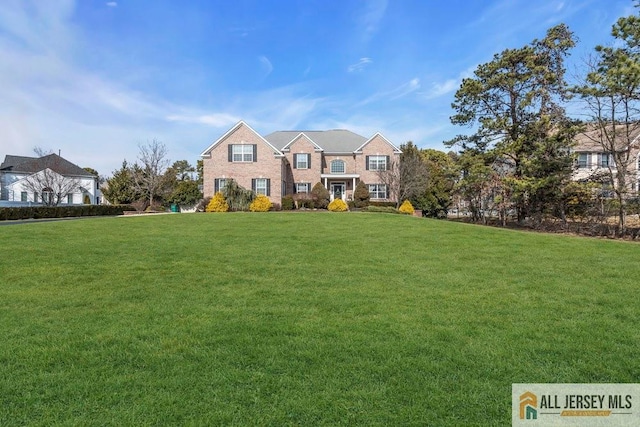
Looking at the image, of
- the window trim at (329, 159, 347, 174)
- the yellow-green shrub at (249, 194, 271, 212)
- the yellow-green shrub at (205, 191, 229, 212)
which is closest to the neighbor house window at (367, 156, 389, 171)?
the window trim at (329, 159, 347, 174)

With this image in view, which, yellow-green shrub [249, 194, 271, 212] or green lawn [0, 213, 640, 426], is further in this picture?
yellow-green shrub [249, 194, 271, 212]

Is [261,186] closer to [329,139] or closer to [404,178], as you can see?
[329,139]

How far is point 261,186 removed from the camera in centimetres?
3266

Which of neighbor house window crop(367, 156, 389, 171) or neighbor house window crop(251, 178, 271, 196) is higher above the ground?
neighbor house window crop(367, 156, 389, 171)

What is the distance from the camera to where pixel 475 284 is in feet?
23.0

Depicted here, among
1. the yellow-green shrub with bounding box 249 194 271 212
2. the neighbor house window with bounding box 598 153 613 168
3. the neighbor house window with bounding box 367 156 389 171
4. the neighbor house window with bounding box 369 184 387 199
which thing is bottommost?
the yellow-green shrub with bounding box 249 194 271 212

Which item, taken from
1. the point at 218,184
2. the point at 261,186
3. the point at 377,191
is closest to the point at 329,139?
the point at 377,191

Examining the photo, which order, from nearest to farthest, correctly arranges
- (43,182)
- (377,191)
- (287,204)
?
(287,204) < (377,191) < (43,182)

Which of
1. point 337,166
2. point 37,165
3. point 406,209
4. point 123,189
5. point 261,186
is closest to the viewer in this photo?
point 406,209

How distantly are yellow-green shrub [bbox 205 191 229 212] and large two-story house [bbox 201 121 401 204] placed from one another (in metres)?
3.03

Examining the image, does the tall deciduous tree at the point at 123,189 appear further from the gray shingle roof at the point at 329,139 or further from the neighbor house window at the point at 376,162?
the neighbor house window at the point at 376,162

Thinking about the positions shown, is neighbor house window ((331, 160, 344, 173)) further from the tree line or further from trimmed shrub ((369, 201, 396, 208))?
the tree line

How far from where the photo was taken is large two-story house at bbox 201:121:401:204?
107 feet

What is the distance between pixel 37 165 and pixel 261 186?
2767 cm
